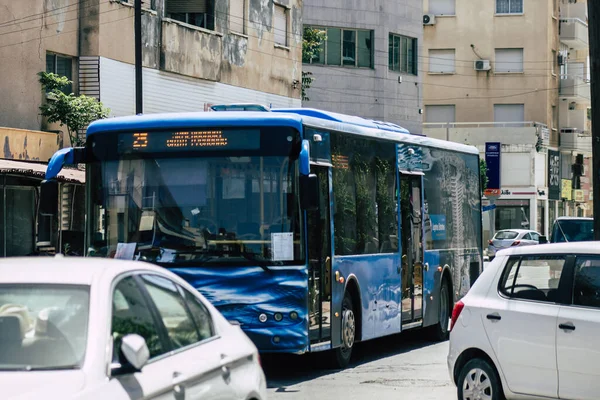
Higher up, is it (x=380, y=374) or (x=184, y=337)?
(x=184, y=337)

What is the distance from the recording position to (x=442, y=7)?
73.4 metres

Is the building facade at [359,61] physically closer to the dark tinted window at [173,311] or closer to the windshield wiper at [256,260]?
→ the windshield wiper at [256,260]

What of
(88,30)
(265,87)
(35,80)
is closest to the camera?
(35,80)

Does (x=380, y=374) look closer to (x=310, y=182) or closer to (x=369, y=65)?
(x=310, y=182)

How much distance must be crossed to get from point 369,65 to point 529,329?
4620cm

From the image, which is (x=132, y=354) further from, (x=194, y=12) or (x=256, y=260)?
(x=194, y=12)

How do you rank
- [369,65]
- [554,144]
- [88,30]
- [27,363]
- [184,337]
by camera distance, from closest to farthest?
1. [27,363]
2. [184,337]
3. [88,30]
4. [369,65]
5. [554,144]

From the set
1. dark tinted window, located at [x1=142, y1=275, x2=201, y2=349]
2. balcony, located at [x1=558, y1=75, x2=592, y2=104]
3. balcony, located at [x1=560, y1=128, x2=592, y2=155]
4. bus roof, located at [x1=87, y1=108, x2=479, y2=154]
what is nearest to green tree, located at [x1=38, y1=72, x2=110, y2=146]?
bus roof, located at [x1=87, y1=108, x2=479, y2=154]

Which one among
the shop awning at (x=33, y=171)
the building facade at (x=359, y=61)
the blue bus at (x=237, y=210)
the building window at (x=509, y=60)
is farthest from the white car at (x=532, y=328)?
the building window at (x=509, y=60)

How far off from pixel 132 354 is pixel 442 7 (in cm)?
6937

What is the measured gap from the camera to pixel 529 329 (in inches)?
391

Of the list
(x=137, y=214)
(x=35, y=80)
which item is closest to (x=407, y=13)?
(x=35, y=80)

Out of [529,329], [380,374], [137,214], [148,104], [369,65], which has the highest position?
[369,65]

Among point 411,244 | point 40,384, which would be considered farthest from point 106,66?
point 40,384
